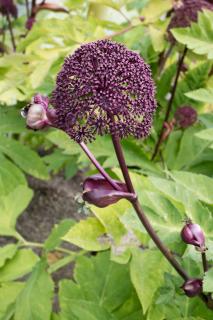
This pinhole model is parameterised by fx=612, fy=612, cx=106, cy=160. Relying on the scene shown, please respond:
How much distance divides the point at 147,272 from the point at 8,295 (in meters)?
0.39

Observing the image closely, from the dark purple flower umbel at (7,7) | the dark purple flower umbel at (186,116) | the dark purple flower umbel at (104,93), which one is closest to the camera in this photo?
the dark purple flower umbel at (104,93)

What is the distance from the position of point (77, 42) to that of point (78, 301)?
67cm

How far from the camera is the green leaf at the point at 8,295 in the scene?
136 centimetres

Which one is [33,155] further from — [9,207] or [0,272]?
[0,272]

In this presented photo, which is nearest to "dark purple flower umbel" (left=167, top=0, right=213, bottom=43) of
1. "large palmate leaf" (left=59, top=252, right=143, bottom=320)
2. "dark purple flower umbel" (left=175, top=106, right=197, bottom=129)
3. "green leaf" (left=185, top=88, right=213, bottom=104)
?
"dark purple flower umbel" (left=175, top=106, right=197, bottom=129)

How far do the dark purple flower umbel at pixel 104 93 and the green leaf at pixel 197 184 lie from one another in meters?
0.31

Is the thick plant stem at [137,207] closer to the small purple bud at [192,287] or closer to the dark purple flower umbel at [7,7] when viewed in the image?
the small purple bud at [192,287]

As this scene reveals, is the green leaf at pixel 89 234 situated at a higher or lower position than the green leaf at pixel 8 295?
higher

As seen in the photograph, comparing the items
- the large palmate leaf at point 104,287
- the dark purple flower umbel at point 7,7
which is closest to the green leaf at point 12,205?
the large palmate leaf at point 104,287

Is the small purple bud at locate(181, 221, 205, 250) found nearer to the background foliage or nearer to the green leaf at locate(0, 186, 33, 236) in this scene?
the background foliage

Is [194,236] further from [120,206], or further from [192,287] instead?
[120,206]

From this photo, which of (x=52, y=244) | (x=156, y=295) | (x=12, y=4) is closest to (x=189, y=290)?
(x=156, y=295)

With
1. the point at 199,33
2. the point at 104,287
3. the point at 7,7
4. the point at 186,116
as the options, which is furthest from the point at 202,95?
the point at 7,7

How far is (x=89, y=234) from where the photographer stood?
124 cm
